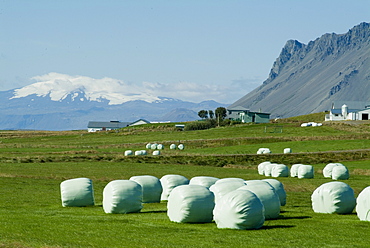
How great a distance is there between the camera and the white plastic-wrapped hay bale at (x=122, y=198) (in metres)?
28.8

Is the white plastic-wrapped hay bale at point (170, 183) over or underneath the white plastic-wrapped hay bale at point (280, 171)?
over

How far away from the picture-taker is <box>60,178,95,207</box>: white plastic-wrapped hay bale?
32219 mm

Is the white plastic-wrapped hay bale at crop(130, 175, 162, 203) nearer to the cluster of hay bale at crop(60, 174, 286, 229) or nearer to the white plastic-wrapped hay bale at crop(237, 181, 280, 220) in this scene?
the cluster of hay bale at crop(60, 174, 286, 229)

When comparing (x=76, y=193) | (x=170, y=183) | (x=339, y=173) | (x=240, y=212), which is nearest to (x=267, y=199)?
(x=240, y=212)

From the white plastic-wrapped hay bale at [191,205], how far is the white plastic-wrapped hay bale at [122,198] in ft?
13.1

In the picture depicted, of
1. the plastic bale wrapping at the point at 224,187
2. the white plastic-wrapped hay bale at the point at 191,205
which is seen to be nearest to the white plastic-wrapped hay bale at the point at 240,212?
the white plastic-wrapped hay bale at the point at 191,205

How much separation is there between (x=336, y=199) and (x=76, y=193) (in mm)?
14063

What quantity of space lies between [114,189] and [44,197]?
399 inches

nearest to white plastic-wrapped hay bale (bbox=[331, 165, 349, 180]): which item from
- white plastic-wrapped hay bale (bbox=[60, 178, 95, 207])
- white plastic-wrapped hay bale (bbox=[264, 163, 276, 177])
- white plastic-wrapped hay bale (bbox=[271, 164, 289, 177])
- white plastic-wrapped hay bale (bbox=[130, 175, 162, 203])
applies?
white plastic-wrapped hay bale (bbox=[271, 164, 289, 177])

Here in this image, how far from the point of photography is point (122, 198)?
28.9m

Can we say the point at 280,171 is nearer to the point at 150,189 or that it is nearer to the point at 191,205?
the point at 150,189

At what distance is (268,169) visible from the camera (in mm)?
60125

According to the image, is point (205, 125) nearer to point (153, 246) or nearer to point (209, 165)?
point (209, 165)

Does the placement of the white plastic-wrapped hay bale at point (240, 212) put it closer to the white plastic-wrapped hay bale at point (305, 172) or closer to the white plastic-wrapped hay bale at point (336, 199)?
the white plastic-wrapped hay bale at point (336, 199)
